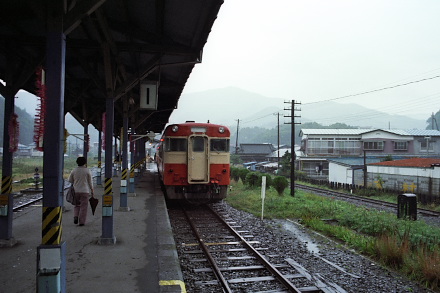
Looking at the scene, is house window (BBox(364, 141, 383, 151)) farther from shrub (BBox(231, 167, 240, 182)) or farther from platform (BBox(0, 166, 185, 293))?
platform (BBox(0, 166, 185, 293))

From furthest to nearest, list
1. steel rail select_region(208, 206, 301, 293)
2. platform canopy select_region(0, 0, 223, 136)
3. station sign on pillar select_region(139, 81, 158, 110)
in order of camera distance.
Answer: station sign on pillar select_region(139, 81, 158, 110) → platform canopy select_region(0, 0, 223, 136) → steel rail select_region(208, 206, 301, 293)

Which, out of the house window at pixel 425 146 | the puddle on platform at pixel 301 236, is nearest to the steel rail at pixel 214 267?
the puddle on platform at pixel 301 236

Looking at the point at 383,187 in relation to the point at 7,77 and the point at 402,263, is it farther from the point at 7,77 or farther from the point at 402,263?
the point at 7,77

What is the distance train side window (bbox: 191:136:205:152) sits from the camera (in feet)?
36.6

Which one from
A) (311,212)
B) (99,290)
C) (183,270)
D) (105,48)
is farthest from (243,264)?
(311,212)

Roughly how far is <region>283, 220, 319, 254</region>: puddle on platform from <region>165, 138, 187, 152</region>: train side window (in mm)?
3920

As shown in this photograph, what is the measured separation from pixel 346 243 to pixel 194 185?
513cm

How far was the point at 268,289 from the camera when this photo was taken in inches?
197

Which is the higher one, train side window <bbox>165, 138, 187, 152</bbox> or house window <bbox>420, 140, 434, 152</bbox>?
house window <bbox>420, 140, 434, 152</bbox>

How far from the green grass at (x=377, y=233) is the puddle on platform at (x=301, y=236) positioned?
1.54 feet

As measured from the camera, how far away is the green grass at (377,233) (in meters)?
5.75

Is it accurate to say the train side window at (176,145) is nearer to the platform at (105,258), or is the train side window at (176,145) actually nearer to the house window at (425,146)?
the platform at (105,258)

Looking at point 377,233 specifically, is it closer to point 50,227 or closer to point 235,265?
point 235,265

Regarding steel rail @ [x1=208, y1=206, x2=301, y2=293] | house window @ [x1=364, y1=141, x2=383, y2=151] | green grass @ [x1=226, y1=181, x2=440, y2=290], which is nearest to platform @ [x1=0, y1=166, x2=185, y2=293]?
steel rail @ [x1=208, y1=206, x2=301, y2=293]
